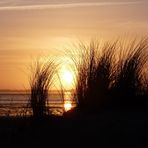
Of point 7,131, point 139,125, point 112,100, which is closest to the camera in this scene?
point 139,125

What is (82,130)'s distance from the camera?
286 inches

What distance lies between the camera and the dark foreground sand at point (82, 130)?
688 cm

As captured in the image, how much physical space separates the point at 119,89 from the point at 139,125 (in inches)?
54.5

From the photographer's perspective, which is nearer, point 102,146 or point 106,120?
point 102,146

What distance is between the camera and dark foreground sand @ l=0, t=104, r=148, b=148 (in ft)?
22.6

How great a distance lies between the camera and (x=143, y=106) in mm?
→ 8320

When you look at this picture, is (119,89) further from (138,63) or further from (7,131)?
(7,131)

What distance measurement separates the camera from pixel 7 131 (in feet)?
26.0

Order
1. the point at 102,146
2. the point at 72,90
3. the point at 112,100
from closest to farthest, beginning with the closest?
the point at 102,146
the point at 112,100
the point at 72,90

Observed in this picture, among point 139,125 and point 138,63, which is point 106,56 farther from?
point 139,125

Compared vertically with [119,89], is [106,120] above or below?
below

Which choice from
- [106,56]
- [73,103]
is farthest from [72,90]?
[106,56]

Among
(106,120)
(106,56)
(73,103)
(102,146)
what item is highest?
(106,56)

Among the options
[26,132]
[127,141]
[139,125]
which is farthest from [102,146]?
[26,132]
